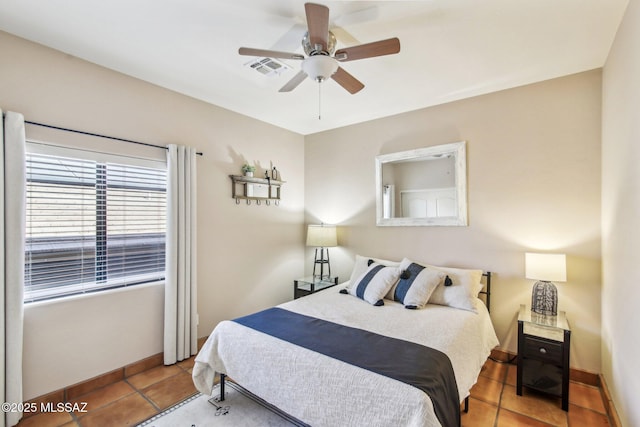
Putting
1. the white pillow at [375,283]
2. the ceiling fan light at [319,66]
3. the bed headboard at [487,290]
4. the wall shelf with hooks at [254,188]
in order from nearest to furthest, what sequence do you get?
the ceiling fan light at [319,66], the white pillow at [375,283], the bed headboard at [487,290], the wall shelf with hooks at [254,188]

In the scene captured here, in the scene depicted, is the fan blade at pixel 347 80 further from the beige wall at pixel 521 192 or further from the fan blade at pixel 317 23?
the beige wall at pixel 521 192

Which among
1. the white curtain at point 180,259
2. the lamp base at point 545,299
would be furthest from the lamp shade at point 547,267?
the white curtain at point 180,259

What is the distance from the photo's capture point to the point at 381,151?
3725 millimetres

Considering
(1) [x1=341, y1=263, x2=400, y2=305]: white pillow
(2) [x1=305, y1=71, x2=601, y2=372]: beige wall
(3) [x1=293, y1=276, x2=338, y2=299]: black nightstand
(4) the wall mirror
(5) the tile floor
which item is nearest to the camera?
(5) the tile floor

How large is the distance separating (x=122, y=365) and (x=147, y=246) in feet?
3.49

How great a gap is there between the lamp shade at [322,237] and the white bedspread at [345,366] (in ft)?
3.88

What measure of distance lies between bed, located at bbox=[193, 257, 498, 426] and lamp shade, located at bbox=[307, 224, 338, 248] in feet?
3.61

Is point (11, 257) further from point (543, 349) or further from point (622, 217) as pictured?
point (622, 217)

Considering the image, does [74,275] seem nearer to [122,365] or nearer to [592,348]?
[122,365]

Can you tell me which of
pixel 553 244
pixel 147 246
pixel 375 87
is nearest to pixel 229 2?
pixel 375 87

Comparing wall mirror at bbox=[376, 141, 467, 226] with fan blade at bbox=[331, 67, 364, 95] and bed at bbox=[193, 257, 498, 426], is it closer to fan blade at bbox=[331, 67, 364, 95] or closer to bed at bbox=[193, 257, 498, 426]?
bed at bbox=[193, 257, 498, 426]

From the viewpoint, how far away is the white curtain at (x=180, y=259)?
2.80m

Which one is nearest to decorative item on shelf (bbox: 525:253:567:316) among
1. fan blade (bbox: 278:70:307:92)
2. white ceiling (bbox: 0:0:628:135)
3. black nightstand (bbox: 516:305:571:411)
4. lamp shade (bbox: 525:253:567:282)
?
lamp shade (bbox: 525:253:567:282)

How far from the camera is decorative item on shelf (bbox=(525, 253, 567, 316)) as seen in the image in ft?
7.77
